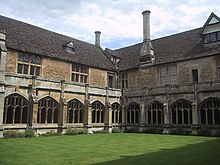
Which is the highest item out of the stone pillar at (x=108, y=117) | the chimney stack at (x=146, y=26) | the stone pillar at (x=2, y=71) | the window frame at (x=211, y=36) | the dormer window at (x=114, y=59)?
the chimney stack at (x=146, y=26)

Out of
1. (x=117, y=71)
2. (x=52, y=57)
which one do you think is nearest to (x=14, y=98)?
(x=52, y=57)

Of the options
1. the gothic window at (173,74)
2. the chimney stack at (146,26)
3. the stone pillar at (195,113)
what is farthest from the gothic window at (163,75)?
the stone pillar at (195,113)

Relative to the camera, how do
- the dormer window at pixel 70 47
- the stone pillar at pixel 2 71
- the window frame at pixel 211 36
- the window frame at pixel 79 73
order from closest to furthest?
the stone pillar at pixel 2 71 < the window frame at pixel 211 36 < the window frame at pixel 79 73 < the dormer window at pixel 70 47

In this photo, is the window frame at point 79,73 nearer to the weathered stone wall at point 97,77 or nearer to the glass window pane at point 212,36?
the weathered stone wall at point 97,77

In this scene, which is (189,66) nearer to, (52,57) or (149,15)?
(149,15)

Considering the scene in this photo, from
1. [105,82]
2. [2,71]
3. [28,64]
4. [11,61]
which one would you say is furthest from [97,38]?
[2,71]

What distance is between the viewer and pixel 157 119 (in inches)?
900

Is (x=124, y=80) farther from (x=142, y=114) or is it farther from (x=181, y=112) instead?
(x=181, y=112)

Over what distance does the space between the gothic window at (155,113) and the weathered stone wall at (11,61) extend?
13.0 metres

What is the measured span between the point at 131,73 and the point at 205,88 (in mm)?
9809

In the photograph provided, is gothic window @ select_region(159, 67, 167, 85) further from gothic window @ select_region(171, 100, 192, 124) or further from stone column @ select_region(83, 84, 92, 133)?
stone column @ select_region(83, 84, 92, 133)

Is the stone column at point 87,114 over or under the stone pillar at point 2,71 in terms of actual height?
under

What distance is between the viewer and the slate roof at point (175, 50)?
23.0 metres

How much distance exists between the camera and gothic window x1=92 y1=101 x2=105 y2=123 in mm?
23094
